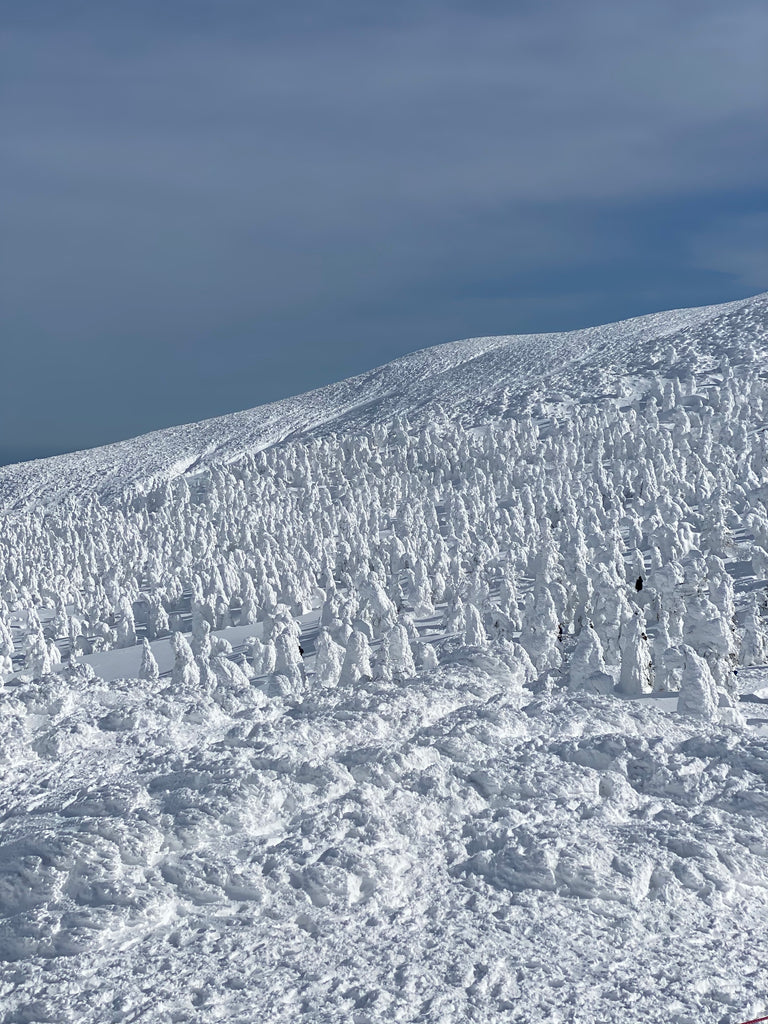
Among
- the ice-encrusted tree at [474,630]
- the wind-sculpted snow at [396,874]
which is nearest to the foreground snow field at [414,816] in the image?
the wind-sculpted snow at [396,874]

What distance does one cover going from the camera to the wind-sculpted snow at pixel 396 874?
49.3 ft

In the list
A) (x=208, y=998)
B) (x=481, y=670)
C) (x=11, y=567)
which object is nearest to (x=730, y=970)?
(x=208, y=998)

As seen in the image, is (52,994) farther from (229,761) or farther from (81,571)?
(81,571)

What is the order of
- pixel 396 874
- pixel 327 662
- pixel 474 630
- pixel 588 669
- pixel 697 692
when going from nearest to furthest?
pixel 396 874
pixel 697 692
pixel 588 669
pixel 327 662
pixel 474 630

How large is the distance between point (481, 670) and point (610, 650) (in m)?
9.11

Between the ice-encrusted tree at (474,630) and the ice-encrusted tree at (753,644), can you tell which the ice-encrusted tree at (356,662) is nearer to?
the ice-encrusted tree at (474,630)

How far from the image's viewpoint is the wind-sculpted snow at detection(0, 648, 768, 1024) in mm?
15016

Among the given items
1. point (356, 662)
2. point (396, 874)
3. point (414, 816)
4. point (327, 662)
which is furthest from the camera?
point (327, 662)

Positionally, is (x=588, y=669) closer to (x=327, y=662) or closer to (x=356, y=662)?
(x=356, y=662)

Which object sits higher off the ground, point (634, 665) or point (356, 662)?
point (356, 662)

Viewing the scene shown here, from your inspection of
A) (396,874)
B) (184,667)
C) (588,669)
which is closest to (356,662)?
(184,667)

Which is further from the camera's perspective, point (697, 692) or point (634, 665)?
point (634, 665)

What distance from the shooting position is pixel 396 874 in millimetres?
18656

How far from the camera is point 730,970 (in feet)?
49.8
